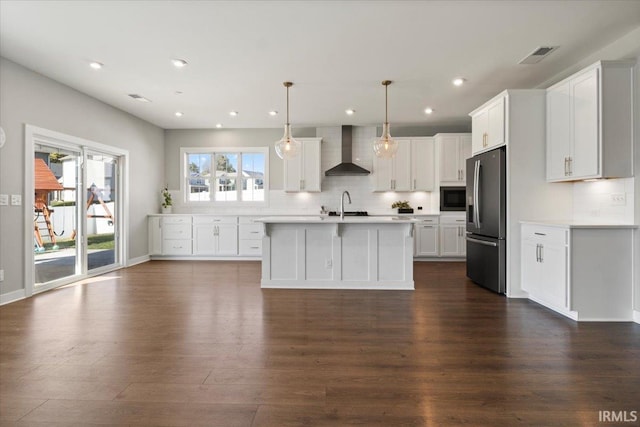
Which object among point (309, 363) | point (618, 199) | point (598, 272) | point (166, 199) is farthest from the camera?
point (166, 199)

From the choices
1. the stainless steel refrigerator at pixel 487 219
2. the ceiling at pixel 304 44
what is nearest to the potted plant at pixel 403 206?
the stainless steel refrigerator at pixel 487 219

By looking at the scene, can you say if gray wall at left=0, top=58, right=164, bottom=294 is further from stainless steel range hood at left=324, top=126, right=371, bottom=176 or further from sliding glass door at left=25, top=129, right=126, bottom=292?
stainless steel range hood at left=324, top=126, right=371, bottom=176

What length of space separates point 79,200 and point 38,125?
4.08 ft

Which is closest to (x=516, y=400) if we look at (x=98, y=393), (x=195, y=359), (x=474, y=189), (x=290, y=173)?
(x=195, y=359)

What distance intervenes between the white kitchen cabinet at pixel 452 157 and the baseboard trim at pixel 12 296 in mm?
6665

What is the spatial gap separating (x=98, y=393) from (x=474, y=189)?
4.47 meters

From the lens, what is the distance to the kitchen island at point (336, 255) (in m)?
4.42

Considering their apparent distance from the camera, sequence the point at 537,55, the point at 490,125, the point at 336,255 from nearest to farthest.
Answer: the point at 537,55, the point at 490,125, the point at 336,255

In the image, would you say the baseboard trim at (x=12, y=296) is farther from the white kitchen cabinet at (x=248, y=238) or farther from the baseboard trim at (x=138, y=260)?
the white kitchen cabinet at (x=248, y=238)

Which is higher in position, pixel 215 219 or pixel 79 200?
pixel 79 200

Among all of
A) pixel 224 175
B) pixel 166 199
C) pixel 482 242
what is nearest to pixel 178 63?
pixel 224 175

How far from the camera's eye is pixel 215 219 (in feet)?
22.7

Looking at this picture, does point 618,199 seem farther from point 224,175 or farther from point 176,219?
point 176,219

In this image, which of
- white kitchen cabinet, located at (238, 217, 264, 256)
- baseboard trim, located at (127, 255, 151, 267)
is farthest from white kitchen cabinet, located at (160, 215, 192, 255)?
white kitchen cabinet, located at (238, 217, 264, 256)
